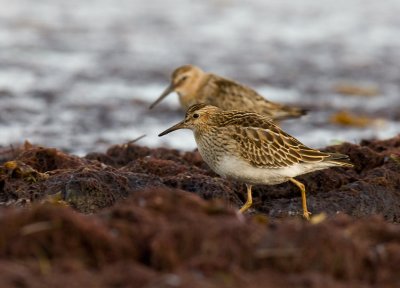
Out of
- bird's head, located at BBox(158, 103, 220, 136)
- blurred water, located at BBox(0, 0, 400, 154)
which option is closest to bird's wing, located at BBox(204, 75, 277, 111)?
blurred water, located at BBox(0, 0, 400, 154)

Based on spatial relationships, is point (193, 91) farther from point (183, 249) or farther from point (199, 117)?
point (183, 249)

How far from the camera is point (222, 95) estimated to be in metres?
9.86

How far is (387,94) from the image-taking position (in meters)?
13.6

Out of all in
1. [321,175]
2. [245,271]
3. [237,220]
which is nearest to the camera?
[245,271]

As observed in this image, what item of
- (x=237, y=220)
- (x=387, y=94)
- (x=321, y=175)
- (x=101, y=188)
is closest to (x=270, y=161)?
(x=321, y=175)

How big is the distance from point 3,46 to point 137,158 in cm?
→ 761

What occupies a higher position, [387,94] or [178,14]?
[178,14]

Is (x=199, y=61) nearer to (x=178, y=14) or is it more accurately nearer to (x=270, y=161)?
(x=178, y=14)

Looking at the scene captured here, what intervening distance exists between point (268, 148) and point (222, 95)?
2.90 m

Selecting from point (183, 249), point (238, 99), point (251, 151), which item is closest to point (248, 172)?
point (251, 151)

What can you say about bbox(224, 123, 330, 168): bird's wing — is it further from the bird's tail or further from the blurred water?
the blurred water

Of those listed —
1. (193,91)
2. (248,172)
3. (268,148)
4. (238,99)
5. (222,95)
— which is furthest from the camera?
(193,91)

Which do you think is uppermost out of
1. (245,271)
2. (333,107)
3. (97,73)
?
(97,73)

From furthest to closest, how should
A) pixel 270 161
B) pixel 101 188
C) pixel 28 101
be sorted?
pixel 28 101, pixel 270 161, pixel 101 188
